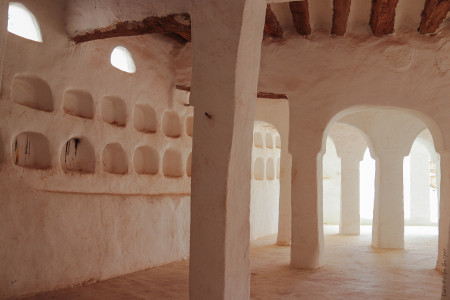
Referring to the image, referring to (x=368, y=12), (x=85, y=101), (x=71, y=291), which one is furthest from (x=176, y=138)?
(x=368, y=12)

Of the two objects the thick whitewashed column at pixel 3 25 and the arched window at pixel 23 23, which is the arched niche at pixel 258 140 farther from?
the thick whitewashed column at pixel 3 25

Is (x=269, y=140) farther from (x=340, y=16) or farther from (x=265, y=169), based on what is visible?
(x=340, y=16)

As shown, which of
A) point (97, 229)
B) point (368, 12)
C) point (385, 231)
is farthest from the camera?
point (385, 231)

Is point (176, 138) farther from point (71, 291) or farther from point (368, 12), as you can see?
point (368, 12)

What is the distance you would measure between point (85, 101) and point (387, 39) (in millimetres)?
4847

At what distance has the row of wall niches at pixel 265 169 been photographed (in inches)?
453

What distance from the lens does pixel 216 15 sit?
3.37 metres

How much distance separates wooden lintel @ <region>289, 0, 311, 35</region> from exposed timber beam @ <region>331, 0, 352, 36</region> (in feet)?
1.29

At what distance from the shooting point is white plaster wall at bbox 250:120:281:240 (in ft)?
36.1

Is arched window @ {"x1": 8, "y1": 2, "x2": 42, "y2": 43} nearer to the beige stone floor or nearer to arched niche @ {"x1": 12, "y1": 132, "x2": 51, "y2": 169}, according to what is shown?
arched niche @ {"x1": 12, "y1": 132, "x2": 51, "y2": 169}

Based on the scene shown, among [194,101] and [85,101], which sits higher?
[85,101]

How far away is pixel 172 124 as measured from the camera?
7.88 meters

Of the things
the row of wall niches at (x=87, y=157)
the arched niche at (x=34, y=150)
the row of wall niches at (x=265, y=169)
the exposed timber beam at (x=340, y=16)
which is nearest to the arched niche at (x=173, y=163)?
the row of wall niches at (x=87, y=157)

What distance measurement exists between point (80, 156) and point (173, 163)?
2.11 m
